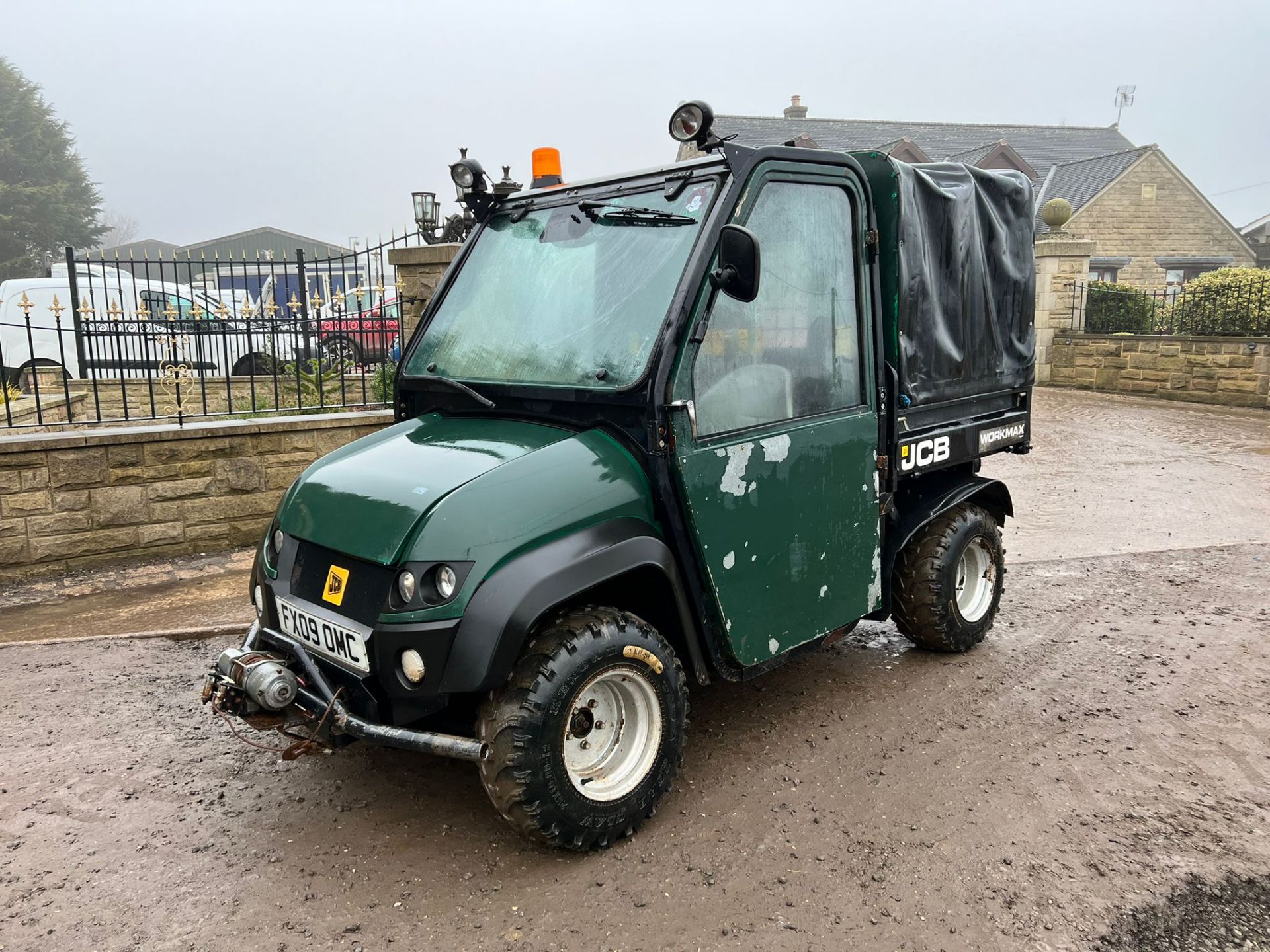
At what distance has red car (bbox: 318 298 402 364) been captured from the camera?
7.33 meters

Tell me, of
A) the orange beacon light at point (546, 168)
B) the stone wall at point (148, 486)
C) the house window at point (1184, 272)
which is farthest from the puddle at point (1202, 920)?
the house window at point (1184, 272)

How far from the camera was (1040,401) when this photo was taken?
14781mm

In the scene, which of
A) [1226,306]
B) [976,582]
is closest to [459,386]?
[976,582]

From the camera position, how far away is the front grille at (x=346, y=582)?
9.64 ft

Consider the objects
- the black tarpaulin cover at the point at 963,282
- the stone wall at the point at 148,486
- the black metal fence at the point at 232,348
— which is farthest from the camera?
the black metal fence at the point at 232,348

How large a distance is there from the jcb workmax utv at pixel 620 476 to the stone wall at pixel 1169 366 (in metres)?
12.1

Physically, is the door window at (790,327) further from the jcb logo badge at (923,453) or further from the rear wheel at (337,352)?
the rear wheel at (337,352)

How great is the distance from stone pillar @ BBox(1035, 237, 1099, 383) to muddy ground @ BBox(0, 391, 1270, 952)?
1286 centimetres

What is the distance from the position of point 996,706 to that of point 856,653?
0.84m

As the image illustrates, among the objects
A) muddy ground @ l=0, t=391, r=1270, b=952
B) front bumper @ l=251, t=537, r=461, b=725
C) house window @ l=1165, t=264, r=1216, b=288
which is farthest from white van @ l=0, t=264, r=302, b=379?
house window @ l=1165, t=264, r=1216, b=288

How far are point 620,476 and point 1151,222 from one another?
3557cm

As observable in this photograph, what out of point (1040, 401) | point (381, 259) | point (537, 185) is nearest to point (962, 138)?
point (1040, 401)

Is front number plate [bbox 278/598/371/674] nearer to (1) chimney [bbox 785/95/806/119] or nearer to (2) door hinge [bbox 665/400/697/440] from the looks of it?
(2) door hinge [bbox 665/400/697/440]

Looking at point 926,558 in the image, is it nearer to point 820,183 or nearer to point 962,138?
point 820,183
